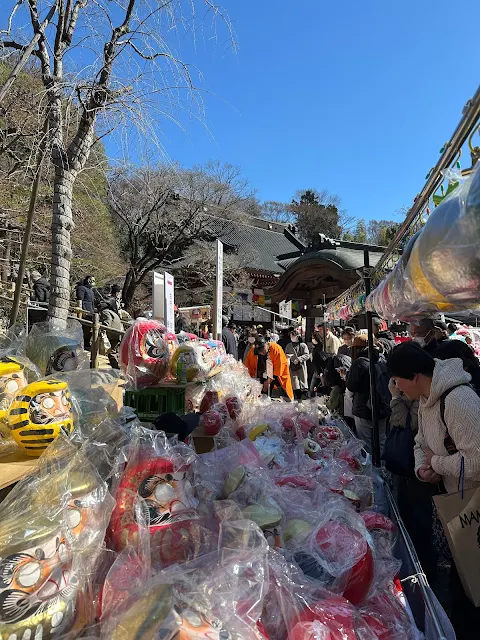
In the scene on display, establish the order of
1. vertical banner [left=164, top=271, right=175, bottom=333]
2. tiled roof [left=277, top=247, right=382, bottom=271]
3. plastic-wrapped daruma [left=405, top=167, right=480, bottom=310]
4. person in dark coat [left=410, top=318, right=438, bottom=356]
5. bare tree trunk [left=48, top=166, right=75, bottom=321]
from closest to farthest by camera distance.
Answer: plastic-wrapped daruma [left=405, top=167, right=480, bottom=310] → bare tree trunk [left=48, top=166, right=75, bottom=321] → vertical banner [left=164, top=271, right=175, bottom=333] → person in dark coat [left=410, top=318, right=438, bottom=356] → tiled roof [left=277, top=247, right=382, bottom=271]

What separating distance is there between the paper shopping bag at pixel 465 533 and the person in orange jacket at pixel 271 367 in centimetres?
507

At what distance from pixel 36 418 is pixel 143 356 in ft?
3.76

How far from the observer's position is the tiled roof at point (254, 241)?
2391 centimetres

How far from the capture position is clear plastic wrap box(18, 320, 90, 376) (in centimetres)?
247

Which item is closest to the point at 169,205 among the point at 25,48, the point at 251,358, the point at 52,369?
the point at 251,358

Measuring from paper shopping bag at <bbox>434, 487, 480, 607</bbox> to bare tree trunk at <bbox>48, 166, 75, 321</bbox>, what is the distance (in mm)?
2930

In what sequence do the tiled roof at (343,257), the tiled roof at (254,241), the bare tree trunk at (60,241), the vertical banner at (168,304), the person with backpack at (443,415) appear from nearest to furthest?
the person with backpack at (443,415) → the bare tree trunk at (60,241) → the vertical banner at (168,304) → the tiled roof at (343,257) → the tiled roof at (254,241)

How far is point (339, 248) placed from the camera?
603cm

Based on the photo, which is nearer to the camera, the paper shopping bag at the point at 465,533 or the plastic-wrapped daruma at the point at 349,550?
the plastic-wrapped daruma at the point at 349,550

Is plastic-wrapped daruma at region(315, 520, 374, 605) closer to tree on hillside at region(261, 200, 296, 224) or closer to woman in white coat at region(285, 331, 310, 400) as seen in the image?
woman in white coat at region(285, 331, 310, 400)

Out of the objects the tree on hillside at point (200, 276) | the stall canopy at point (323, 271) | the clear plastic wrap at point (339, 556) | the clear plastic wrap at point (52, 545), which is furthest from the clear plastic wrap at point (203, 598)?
the tree on hillside at point (200, 276)

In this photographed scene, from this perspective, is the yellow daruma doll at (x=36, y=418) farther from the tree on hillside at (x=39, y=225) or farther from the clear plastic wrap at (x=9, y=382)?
the tree on hillside at (x=39, y=225)

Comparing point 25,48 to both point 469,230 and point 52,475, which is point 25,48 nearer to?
point 52,475

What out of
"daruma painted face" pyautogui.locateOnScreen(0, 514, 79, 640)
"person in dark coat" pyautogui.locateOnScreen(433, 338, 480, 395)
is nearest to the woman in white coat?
"person in dark coat" pyautogui.locateOnScreen(433, 338, 480, 395)
